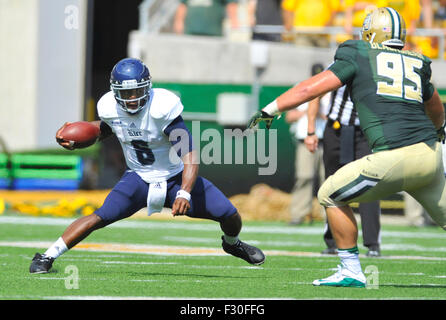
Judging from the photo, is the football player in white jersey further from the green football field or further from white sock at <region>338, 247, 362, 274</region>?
white sock at <region>338, 247, 362, 274</region>

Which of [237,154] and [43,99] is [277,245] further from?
[43,99]

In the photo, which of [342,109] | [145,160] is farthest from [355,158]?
[145,160]

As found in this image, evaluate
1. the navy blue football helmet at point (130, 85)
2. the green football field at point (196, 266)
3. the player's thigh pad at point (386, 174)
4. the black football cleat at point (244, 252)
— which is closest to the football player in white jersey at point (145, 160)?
the navy blue football helmet at point (130, 85)

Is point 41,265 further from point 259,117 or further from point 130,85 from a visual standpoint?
point 259,117

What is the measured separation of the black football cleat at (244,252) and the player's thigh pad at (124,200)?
29.8 inches

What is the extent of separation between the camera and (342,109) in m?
7.93

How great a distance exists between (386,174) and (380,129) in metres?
0.29

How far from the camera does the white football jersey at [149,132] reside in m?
6.39

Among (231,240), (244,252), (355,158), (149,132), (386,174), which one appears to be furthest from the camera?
→ (355,158)

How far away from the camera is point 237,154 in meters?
13.9

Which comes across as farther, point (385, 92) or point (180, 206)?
point (180, 206)

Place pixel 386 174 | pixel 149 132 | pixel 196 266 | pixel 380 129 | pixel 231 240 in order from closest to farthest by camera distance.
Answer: pixel 386 174, pixel 380 129, pixel 149 132, pixel 231 240, pixel 196 266

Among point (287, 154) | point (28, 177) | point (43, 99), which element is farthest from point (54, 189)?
point (287, 154)

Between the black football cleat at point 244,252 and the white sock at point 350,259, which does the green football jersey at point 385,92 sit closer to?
the white sock at point 350,259
